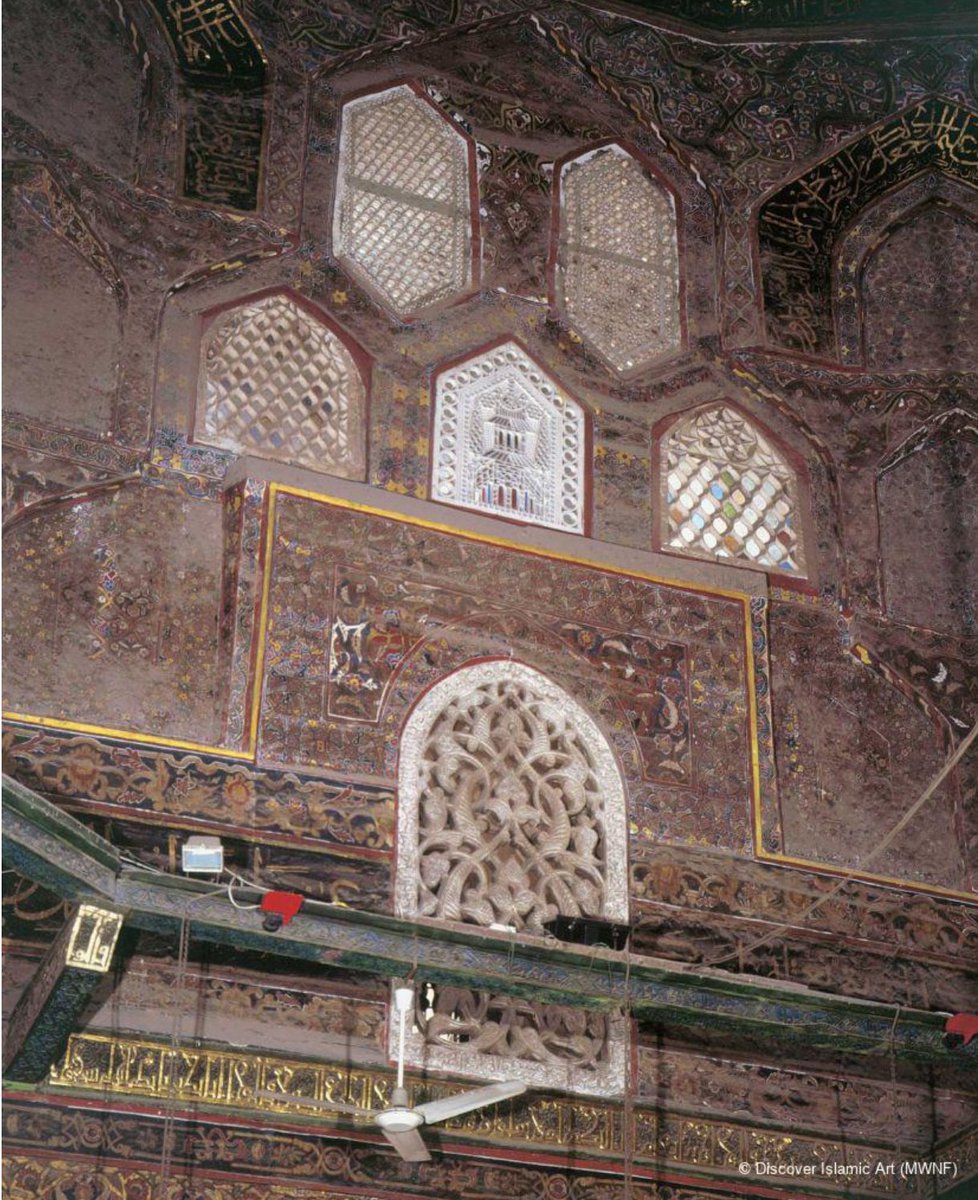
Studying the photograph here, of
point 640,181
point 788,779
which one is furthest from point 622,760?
point 640,181

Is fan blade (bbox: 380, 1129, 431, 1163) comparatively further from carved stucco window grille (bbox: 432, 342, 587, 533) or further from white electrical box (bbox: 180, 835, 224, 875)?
carved stucco window grille (bbox: 432, 342, 587, 533)

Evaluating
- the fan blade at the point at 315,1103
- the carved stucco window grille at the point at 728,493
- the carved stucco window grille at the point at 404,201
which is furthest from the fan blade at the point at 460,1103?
the carved stucco window grille at the point at 404,201

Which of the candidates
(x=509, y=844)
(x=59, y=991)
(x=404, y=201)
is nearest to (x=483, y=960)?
(x=509, y=844)

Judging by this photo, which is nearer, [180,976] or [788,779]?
[180,976]

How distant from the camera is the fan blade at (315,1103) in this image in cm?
872

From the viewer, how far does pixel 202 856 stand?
8.56 metres

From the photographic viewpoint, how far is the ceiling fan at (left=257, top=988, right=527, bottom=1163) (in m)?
8.27

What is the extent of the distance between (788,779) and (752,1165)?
5.84ft

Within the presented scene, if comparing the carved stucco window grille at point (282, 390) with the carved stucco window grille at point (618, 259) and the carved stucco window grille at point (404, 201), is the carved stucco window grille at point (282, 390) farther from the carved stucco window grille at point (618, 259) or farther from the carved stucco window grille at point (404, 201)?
the carved stucco window grille at point (618, 259)

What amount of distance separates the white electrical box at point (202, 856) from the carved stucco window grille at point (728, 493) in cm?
313

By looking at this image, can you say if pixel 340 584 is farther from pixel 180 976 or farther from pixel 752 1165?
pixel 752 1165

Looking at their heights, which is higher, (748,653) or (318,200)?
(318,200)

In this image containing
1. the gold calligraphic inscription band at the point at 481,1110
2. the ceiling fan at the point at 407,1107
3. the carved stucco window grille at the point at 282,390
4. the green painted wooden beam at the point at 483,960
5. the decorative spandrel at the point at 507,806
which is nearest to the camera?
the green painted wooden beam at the point at 483,960

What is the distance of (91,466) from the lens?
948 centimetres
